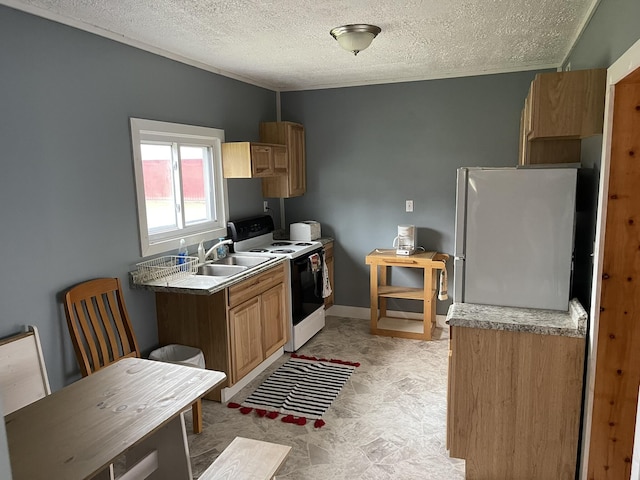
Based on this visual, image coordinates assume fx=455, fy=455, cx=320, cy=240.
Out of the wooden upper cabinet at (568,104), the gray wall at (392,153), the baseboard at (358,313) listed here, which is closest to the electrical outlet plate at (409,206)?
the gray wall at (392,153)

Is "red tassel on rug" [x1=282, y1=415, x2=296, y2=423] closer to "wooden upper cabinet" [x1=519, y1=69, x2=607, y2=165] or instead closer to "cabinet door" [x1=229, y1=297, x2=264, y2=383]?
"cabinet door" [x1=229, y1=297, x2=264, y2=383]

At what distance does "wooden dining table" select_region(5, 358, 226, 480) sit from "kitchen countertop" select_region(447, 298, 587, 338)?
125 cm

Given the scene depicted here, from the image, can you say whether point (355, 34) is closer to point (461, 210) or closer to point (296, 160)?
point (461, 210)

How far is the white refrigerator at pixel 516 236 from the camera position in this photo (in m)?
2.31

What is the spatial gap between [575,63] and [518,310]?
5.95 ft

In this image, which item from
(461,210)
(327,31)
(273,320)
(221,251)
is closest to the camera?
(461,210)

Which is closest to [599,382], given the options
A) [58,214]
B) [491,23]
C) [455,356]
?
[455,356]

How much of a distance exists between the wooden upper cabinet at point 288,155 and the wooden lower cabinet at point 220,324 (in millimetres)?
1394

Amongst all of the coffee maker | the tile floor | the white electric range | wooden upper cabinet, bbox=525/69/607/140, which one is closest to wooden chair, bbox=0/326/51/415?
the tile floor

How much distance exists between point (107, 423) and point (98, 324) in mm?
1409

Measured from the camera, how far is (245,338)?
3.40m

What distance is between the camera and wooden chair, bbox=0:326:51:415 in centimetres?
220

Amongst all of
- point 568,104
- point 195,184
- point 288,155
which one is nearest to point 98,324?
point 195,184

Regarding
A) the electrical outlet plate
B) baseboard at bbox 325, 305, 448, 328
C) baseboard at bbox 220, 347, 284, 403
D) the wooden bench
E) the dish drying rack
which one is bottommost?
baseboard at bbox 220, 347, 284, 403
